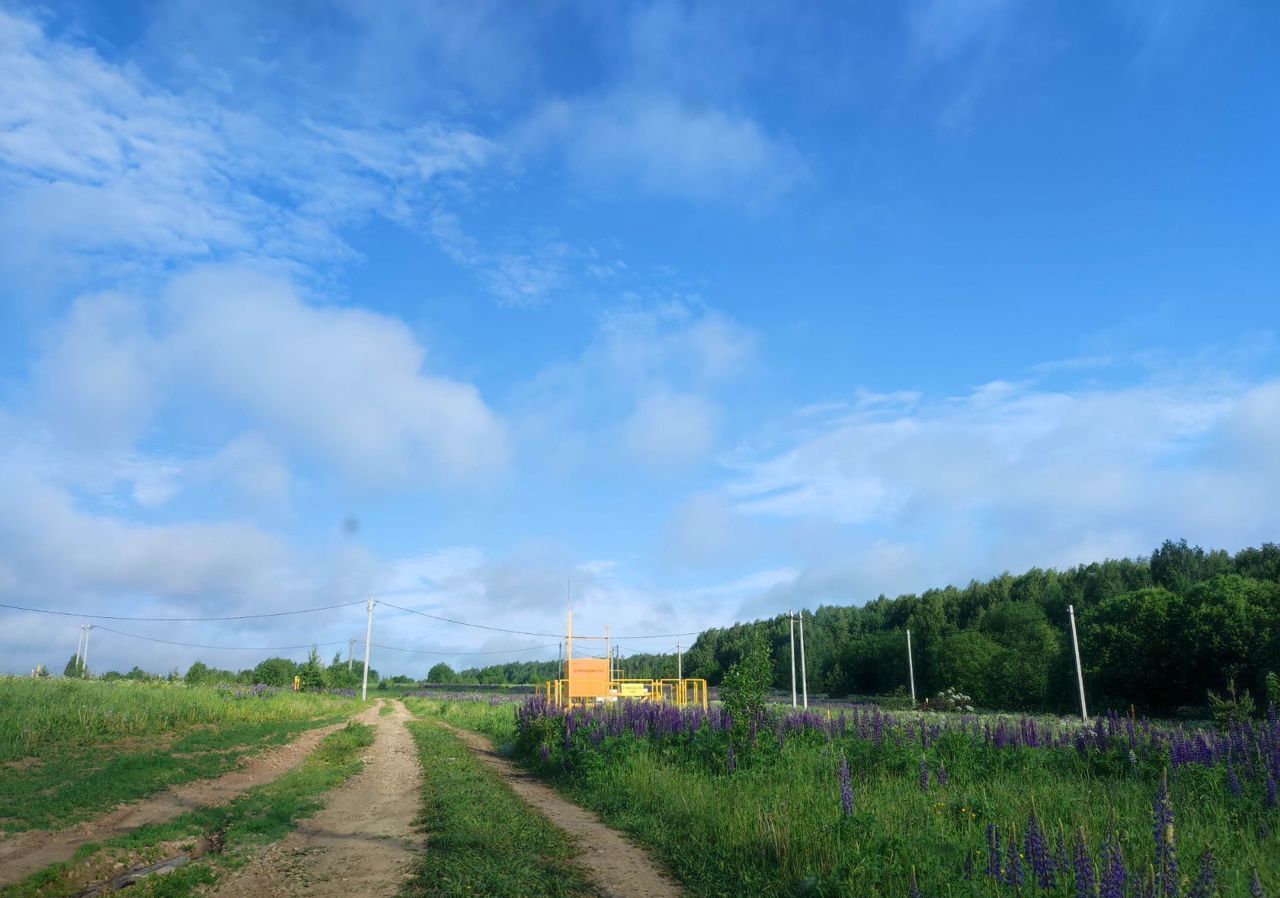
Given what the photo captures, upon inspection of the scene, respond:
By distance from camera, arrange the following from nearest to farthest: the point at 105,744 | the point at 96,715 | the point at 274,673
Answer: the point at 105,744
the point at 96,715
the point at 274,673

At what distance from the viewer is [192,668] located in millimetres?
64375

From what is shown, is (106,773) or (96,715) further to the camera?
(96,715)

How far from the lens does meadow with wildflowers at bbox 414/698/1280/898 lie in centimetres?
578

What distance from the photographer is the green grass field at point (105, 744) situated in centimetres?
1234

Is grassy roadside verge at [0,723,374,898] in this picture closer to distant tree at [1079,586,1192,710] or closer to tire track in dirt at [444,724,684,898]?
tire track in dirt at [444,724,684,898]

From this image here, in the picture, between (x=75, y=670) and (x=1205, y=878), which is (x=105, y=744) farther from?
(x=75, y=670)

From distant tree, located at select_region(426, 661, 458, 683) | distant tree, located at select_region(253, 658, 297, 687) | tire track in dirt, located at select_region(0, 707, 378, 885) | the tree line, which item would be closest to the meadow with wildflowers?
the tree line

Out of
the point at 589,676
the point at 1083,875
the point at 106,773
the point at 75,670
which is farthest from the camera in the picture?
the point at 75,670

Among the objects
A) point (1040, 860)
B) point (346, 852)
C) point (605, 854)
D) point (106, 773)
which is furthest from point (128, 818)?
point (1040, 860)

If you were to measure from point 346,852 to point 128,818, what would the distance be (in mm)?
4788

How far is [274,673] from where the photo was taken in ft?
246

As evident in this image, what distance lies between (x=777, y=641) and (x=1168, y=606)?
166 feet

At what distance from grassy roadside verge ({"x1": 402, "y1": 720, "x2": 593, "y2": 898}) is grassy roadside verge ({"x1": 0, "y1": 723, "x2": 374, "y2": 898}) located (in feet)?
6.80

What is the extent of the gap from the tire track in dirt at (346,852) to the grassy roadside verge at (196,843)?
0.98ft
